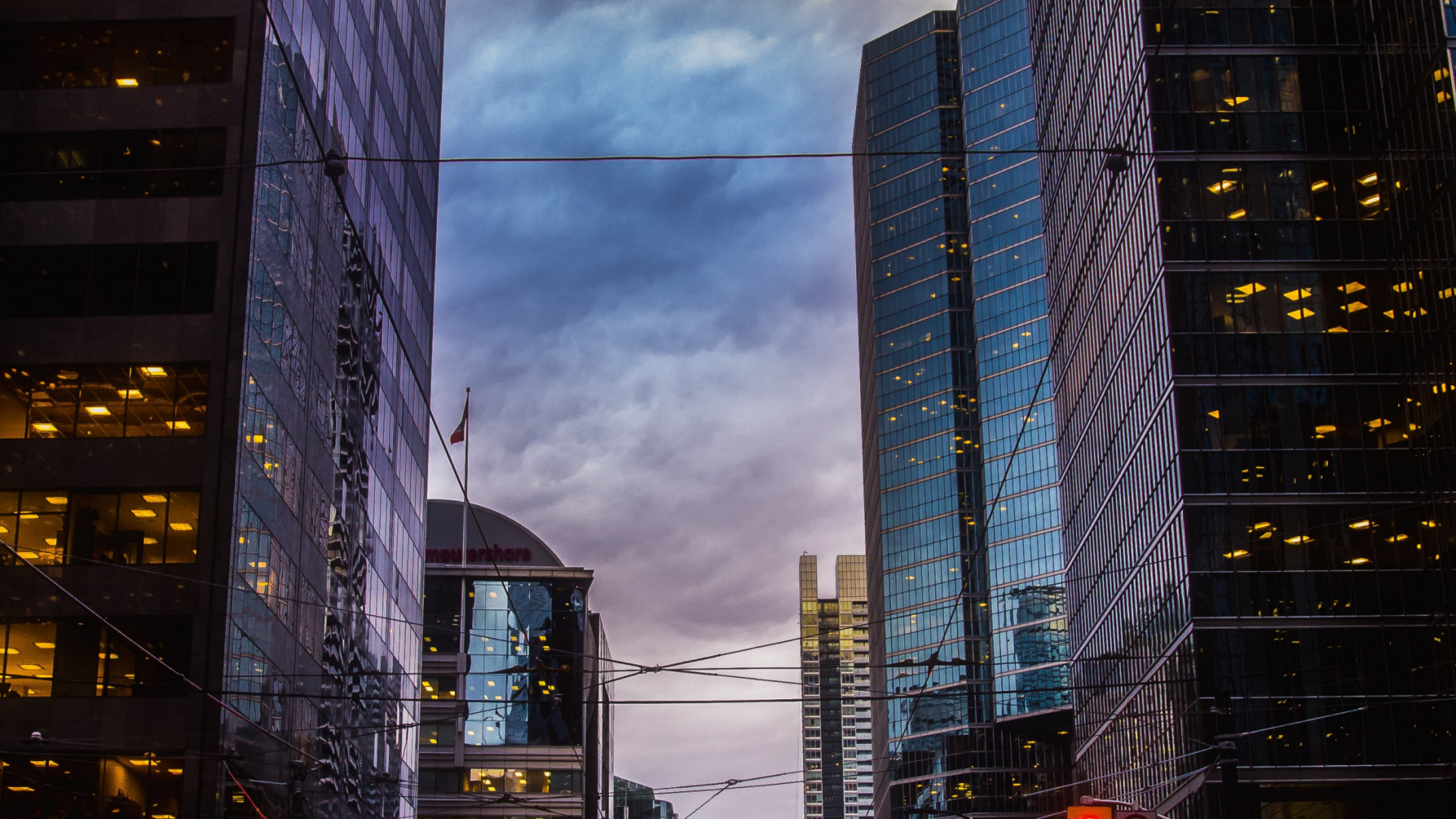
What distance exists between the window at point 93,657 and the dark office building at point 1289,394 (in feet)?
133

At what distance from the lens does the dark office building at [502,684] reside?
143m

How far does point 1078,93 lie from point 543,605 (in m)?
81.5

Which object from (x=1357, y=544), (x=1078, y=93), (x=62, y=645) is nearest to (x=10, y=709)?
(x=62, y=645)

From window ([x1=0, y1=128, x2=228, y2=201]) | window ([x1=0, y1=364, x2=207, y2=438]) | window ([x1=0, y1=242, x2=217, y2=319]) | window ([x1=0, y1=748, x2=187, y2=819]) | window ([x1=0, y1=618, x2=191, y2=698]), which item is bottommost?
window ([x1=0, y1=748, x2=187, y2=819])

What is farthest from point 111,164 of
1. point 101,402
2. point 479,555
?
point 479,555

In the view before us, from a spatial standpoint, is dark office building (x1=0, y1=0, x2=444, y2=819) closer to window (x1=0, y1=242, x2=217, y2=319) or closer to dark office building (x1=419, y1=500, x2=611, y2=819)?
window (x1=0, y1=242, x2=217, y2=319)

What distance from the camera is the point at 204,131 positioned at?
2025 inches

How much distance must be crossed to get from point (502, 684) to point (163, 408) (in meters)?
102

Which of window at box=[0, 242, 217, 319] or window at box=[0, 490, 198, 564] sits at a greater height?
window at box=[0, 242, 217, 319]

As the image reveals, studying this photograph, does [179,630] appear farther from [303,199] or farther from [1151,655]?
[1151,655]

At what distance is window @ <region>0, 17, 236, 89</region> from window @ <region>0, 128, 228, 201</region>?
1993 millimetres

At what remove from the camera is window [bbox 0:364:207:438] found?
48.9 m

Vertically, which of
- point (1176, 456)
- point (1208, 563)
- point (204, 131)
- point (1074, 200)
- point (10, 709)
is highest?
point (1074, 200)

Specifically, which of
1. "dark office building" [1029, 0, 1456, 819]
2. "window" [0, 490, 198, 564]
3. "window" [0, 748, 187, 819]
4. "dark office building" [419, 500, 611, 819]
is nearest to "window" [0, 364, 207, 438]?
"window" [0, 490, 198, 564]
